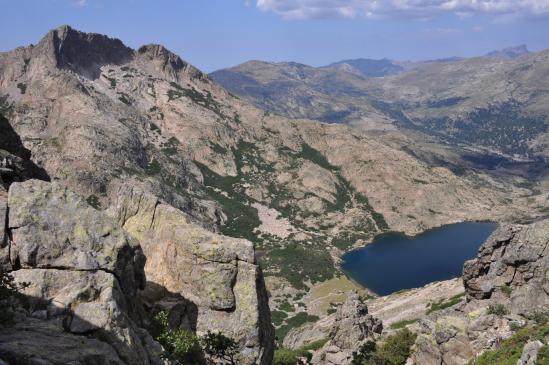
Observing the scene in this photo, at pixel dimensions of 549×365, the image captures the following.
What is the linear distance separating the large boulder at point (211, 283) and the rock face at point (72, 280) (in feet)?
17.6

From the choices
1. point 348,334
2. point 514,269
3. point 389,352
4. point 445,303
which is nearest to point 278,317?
point 445,303

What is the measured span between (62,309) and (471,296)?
49.7 m

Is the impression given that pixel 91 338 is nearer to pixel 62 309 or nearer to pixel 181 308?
pixel 62 309

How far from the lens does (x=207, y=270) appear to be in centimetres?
3728

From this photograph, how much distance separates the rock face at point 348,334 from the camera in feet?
→ 196

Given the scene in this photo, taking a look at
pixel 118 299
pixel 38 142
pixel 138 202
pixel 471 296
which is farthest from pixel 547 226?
pixel 38 142

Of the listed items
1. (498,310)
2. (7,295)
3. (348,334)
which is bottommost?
(348,334)

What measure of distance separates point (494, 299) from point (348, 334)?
737 inches

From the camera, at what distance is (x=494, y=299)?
54.5 meters

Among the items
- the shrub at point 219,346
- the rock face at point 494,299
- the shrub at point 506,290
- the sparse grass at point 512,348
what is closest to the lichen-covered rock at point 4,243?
the shrub at point 219,346

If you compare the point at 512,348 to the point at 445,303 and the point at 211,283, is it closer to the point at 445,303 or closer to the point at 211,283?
the point at 211,283

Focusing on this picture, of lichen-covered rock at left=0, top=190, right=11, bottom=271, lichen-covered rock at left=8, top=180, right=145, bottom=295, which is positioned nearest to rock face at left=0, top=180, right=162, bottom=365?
lichen-covered rock at left=8, top=180, right=145, bottom=295

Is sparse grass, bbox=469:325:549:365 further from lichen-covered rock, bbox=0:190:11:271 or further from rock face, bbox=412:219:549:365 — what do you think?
lichen-covered rock, bbox=0:190:11:271

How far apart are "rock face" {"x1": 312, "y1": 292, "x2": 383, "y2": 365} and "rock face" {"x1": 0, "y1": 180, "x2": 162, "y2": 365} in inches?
1410
